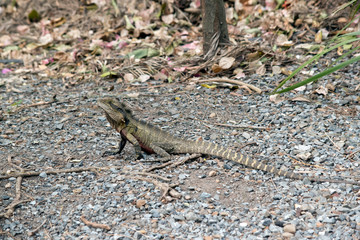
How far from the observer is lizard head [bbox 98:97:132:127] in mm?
4805

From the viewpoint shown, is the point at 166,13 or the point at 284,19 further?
the point at 166,13

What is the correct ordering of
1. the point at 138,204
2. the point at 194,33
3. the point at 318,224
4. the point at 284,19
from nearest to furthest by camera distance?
the point at 318,224 < the point at 138,204 < the point at 284,19 < the point at 194,33

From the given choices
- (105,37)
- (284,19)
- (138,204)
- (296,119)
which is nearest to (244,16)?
(284,19)

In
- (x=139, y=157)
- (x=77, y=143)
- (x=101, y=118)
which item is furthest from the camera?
(x=101, y=118)

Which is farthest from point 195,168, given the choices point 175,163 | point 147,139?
point 147,139

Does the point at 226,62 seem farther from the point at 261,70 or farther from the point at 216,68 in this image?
the point at 261,70

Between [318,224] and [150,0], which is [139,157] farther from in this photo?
[150,0]

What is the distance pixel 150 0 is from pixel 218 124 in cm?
487

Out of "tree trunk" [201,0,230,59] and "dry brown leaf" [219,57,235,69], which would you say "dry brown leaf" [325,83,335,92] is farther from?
"tree trunk" [201,0,230,59]

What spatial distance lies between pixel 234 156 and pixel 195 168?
44 cm

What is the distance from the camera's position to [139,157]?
4.87m

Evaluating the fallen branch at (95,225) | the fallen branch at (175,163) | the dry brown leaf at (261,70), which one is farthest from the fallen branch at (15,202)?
the dry brown leaf at (261,70)

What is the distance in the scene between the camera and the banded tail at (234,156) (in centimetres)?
412

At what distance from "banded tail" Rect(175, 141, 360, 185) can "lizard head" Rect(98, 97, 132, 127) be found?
29.5 inches
